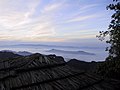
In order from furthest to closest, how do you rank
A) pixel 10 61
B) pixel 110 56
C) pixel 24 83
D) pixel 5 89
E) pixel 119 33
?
pixel 110 56 < pixel 119 33 < pixel 10 61 < pixel 24 83 < pixel 5 89

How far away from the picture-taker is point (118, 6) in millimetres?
15102

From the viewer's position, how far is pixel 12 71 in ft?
31.7

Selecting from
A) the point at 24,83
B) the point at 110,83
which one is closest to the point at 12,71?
the point at 24,83

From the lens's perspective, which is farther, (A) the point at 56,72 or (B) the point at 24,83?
(A) the point at 56,72

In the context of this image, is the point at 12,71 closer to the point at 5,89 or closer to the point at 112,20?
the point at 5,89

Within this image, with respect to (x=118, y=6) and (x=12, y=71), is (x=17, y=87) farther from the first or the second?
(x=118, y=6)

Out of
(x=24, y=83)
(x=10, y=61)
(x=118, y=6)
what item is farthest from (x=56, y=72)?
(x=118, y=6)

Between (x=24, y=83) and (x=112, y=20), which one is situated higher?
(x=112, y=20)

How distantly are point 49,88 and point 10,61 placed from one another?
3.56 metres

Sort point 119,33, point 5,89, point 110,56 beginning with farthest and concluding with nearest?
1. point 110,56
2. point 119,33
3. point 5,89

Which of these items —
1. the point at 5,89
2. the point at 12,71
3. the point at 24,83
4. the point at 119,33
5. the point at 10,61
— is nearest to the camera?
the point at 5,89

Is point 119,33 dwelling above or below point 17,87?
above

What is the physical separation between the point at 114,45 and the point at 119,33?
1.28 metres

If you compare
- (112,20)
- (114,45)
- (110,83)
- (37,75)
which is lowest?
(110,83)
